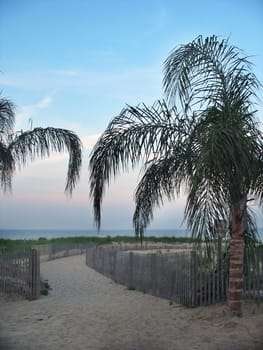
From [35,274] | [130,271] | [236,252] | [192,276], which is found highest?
[236,252]

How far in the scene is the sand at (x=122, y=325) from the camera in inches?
321

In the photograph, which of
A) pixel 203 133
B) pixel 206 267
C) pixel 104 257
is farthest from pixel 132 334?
pixel 104 257

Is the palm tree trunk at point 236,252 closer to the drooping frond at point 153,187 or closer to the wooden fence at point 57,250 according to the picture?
the drooping frond at point 153,187

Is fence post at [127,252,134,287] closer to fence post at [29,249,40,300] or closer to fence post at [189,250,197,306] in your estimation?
fence post at [29,249,40,300]

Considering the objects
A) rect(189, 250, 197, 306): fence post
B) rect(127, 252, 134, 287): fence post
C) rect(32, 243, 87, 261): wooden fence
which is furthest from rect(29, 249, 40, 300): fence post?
rect(32, 243, 87, 261): wooden fence

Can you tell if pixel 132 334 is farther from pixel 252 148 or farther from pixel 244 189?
pixel 252 148

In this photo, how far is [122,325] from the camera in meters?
9.60

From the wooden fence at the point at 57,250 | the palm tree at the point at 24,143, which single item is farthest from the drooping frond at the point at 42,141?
the wooden fence at the point at 57,250

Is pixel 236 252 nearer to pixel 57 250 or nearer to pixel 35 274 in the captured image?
pixel 35 274

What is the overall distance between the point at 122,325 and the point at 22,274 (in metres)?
5.16

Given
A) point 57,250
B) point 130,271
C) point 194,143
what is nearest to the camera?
point 194,143

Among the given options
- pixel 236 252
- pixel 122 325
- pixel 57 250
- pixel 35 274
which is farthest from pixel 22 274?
pixel 57 250

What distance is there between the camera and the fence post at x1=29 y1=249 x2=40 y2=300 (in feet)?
44.8

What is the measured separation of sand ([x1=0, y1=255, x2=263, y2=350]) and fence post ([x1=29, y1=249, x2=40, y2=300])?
366mm
